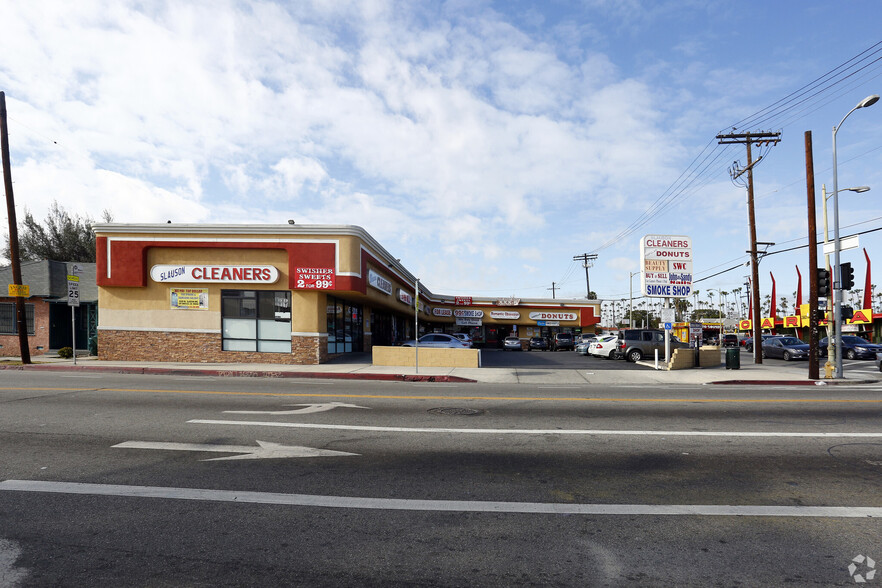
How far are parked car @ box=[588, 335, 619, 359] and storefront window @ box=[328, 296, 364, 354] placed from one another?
1375 cm

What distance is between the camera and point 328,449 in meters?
6.72

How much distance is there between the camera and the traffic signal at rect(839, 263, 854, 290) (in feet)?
58.1

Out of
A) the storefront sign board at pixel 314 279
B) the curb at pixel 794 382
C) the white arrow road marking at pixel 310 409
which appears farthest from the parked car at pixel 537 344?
the white arrow road marking at pixel 310 409

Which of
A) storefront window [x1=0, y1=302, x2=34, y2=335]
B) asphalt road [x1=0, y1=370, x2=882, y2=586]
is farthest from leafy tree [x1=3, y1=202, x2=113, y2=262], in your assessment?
asphalt road [x1=0, y1=370, x2=882, y2=586]

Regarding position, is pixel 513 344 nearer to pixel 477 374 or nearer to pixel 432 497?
pixel 477 374

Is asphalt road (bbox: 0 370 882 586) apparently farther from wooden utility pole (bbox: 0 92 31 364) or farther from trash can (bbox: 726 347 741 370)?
wooden utility pole (bbox: 0 92 31 364)

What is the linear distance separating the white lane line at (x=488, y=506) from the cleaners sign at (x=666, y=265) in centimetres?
1807

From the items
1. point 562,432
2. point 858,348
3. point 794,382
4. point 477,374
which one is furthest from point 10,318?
point 858,348

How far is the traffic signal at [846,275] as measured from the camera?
1772 cm

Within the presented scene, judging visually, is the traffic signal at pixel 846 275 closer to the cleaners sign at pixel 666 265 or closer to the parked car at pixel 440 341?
the cleaners sign at pixel 666 265

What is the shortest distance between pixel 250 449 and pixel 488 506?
3.49 metres

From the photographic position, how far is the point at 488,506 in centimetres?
468

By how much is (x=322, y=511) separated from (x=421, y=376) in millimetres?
12486

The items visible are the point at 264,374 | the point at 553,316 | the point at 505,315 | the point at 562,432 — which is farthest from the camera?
the point at 553,316
